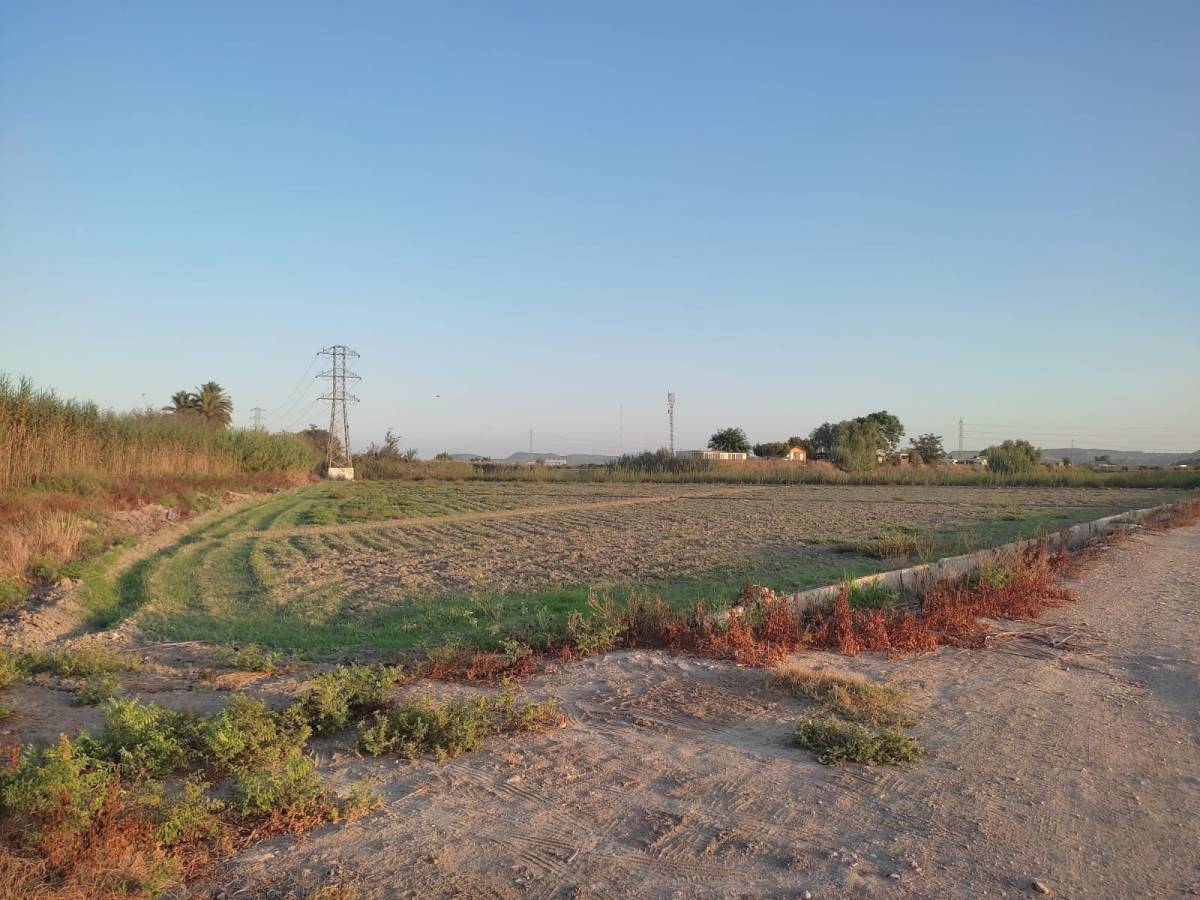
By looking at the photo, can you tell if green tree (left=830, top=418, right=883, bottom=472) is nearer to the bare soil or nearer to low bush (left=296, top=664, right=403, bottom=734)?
the bare soil

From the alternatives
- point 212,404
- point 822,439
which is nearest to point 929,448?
point 822,439

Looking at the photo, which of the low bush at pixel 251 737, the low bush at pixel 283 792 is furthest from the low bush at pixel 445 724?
the low bush at pixel 283 792

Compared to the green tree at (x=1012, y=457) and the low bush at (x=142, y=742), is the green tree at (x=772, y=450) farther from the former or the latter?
the low bush at (x=142, y=742)

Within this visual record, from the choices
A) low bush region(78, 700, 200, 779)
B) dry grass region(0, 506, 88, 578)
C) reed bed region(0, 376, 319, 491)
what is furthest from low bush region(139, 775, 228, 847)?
reed bed region(0, 376, 319, 491)

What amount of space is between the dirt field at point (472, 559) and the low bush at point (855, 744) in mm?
4278

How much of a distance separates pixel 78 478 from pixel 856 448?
6128 centimetres

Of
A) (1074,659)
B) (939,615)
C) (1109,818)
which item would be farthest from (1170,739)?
(939,615)

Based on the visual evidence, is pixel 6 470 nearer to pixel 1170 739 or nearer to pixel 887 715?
pixel 887 715

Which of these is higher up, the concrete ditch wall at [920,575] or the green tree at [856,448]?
the green tree at [856,448]

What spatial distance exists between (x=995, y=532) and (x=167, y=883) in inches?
844

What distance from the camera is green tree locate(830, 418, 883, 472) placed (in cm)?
7044

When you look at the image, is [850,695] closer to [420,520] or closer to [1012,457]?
[420,520]

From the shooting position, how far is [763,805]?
172 inches

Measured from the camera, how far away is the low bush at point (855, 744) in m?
5.00
